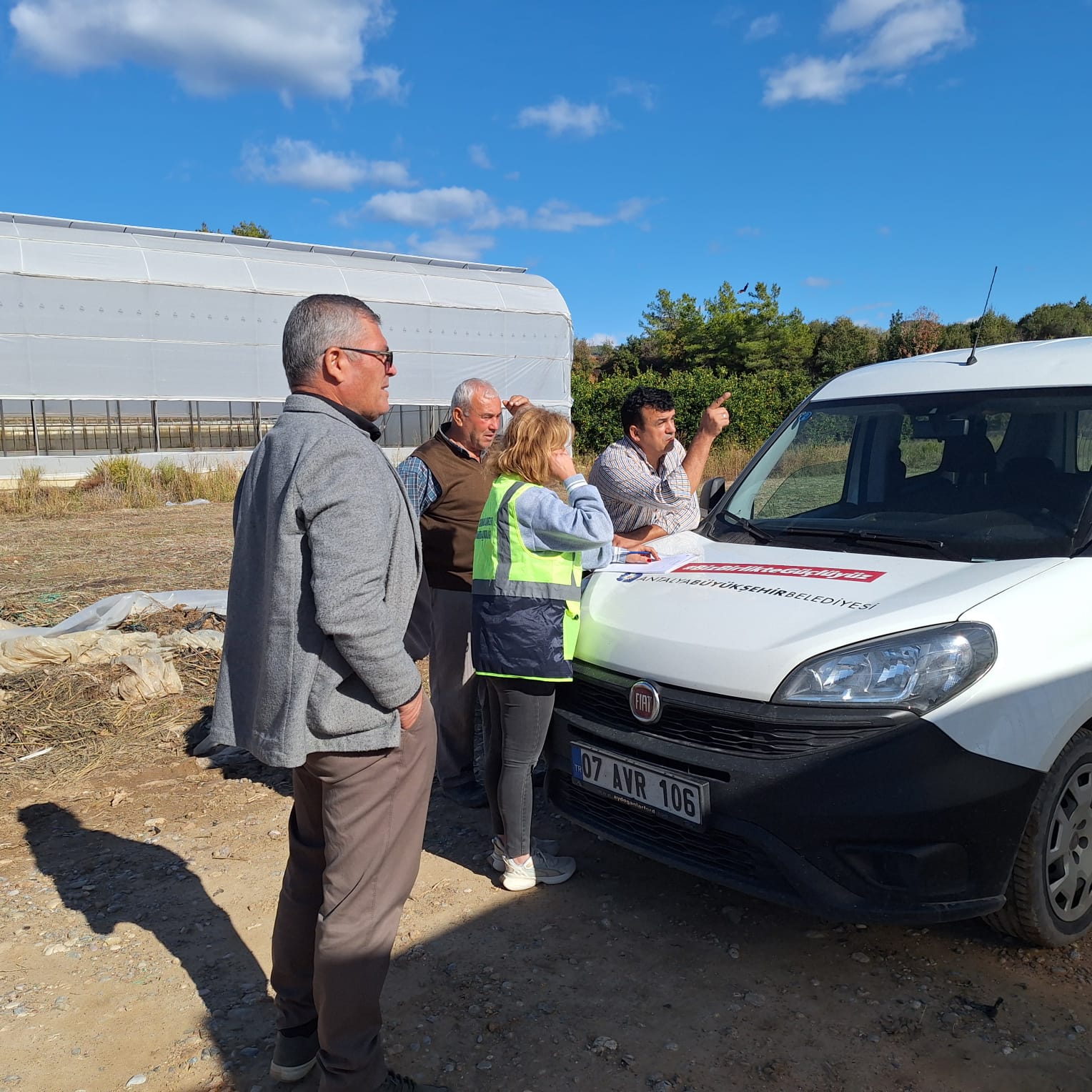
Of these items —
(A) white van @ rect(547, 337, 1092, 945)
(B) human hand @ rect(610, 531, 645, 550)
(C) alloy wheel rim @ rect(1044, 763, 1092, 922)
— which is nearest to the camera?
(A) white van @ rect(547, 337, 1092, 945)

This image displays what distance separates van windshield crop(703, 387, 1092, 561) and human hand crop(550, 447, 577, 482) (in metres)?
0.94

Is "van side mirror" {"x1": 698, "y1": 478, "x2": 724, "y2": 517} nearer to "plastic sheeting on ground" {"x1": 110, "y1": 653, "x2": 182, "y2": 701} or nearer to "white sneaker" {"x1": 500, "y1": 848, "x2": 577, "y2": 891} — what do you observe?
"white sneaker" {"x1": 500, "y1": 848, "x2": 577, "y2": 891}

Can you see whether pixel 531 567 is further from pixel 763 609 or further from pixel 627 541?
pixel 627 541

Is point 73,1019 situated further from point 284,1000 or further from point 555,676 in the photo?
point 555,676

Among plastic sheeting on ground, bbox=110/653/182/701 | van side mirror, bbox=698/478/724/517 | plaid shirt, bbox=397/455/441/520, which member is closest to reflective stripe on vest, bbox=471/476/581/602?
plaid shirt, bbox=397/455/441/520

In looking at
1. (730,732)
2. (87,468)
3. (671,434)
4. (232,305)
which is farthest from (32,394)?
(730,732)

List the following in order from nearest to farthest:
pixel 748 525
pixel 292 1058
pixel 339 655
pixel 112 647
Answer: pixel 339 655 → pixel 292 1058 → pixel 748 525 → pixel 112 647

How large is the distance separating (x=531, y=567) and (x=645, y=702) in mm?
632

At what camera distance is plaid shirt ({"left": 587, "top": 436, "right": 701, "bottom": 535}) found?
4.42 metres

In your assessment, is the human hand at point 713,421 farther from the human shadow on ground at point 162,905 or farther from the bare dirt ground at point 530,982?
the human shadow on ground at point 162,905

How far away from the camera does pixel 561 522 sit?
3.33 m

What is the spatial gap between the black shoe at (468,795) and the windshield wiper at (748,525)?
68.4 inches

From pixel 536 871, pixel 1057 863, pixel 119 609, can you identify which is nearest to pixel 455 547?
pixel 536 871

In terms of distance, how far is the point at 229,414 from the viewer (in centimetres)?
2553
